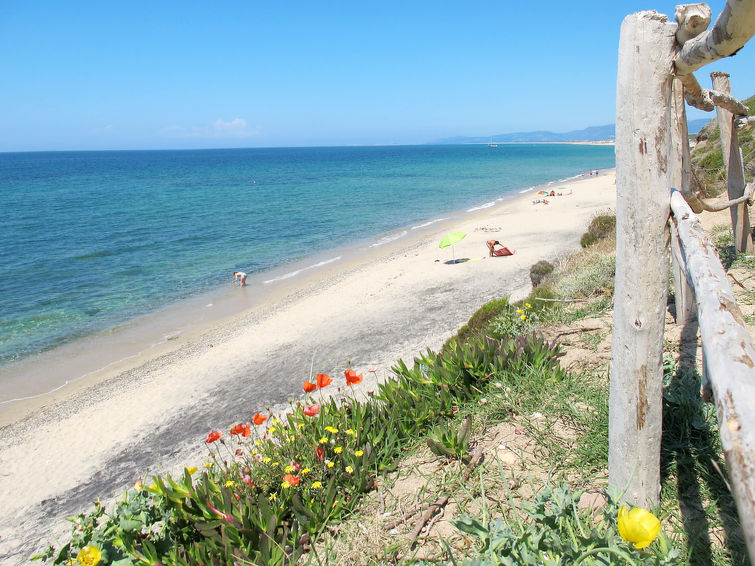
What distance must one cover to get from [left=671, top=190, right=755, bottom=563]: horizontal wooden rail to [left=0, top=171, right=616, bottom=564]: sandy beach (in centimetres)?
327

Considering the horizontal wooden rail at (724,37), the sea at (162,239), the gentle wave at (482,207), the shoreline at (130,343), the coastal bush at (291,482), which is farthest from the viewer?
the gentle wave at (482,207)

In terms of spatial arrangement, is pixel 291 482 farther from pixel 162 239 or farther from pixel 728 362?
pixel 162 239

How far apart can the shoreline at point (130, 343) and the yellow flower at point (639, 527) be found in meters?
10.4

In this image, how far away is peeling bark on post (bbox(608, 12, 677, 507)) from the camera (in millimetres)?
2119

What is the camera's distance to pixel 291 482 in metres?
2.81

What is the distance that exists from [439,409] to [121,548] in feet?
7.50

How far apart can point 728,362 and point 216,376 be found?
9073mm

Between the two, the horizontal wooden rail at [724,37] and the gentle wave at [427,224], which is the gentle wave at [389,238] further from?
the horizontal wooden rail at [724,37]

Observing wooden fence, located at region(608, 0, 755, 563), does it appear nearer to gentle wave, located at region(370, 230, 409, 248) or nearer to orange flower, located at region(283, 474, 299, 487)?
orange flower, located at region(283, 474, 299, 487)

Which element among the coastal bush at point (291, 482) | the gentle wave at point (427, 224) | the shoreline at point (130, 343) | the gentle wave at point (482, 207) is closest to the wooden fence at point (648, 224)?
the coastal bush at point (291, 482)

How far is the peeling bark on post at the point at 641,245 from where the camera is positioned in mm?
2119

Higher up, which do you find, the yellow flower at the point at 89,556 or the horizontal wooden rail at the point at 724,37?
the horizontal wooden rail at the point at 724,37

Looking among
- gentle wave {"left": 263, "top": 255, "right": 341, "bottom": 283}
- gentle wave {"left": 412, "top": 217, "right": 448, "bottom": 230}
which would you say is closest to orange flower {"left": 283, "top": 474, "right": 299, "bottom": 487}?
gentle wave {"left": 263, "top": 255, "right": 341, "bottom": 283}

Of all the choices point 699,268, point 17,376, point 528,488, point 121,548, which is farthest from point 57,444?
point 699,268
